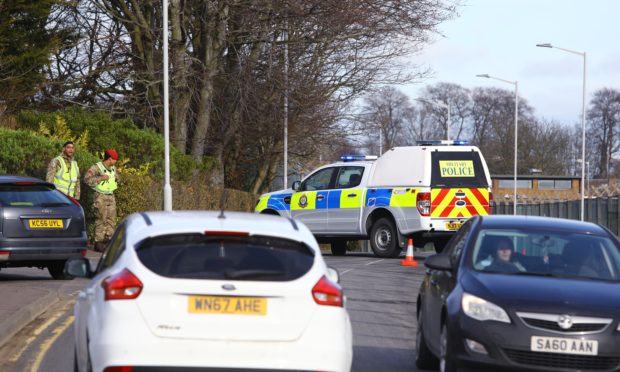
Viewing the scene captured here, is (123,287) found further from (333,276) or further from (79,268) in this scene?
(79,268)

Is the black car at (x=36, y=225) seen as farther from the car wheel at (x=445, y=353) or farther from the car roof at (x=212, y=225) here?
the car roof at (x=212, y=225)

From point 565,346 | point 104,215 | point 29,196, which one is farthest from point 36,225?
point 565,346

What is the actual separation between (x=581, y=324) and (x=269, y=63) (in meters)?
28.6

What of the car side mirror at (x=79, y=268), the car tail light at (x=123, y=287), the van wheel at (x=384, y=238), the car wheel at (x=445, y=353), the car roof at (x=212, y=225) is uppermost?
the car roof at (x=212, y=225)

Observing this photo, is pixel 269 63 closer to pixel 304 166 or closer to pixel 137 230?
pixel 304 166

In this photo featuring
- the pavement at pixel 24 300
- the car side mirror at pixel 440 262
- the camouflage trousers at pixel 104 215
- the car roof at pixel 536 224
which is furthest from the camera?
the camouflage trousers at pixel 104 215


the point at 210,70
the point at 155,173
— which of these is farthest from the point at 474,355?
the point at 210,70

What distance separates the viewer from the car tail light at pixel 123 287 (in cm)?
667

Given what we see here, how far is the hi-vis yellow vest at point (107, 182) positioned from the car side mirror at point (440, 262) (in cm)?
1334

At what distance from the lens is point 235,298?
668 cm

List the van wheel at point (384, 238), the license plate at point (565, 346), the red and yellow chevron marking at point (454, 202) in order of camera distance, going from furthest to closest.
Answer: the van wheel at point (384, 238) → the red and yellow chevron marking at point (454, 202) → the license plate at point (565, 346)

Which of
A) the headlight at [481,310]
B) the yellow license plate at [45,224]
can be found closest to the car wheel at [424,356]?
the headlight at [481,310]

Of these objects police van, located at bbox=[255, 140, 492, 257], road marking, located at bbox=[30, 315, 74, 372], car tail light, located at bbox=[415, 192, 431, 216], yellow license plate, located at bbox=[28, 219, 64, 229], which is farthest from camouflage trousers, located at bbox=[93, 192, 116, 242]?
road marking, located at bbox=[30, 315, 74, 372]

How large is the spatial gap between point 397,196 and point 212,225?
18004 millimetres
